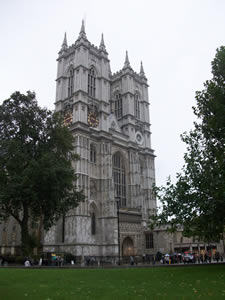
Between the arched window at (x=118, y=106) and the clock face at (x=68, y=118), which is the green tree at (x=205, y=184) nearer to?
the clock face at (x=68, y=118)

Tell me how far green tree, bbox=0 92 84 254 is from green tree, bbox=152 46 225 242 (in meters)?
9.67

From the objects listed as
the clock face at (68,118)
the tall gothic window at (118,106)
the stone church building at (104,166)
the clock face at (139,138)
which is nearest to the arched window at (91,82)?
the stone church building at (104,166)

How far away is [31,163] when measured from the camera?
23.3 meters

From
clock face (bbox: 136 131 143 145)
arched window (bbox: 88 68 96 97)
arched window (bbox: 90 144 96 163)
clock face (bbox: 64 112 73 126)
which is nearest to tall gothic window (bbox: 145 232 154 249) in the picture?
arched window (bbox: 90 144 96 163)

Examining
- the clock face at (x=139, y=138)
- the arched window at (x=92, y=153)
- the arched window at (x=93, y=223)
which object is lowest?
the arched window at (x=93, y=223)

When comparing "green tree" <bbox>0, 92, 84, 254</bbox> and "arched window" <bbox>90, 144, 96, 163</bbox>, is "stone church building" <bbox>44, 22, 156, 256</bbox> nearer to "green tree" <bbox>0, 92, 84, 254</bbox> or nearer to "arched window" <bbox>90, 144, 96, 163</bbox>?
"arched window" <bbox>90, 144, 96, 163</bbox>

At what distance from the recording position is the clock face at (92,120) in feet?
158

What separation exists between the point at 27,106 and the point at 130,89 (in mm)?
33086

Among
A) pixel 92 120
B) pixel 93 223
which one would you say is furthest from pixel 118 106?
pixel 93 223

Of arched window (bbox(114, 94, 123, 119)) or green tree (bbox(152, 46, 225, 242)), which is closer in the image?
green tree (bbox(152, 46, 225, 242))

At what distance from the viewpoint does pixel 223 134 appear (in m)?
18.4

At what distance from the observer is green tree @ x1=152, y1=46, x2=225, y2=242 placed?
16984 millimetres

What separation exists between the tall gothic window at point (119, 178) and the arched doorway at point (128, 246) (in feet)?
19.1

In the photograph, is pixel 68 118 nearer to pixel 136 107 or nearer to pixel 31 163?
pixel 136 107
